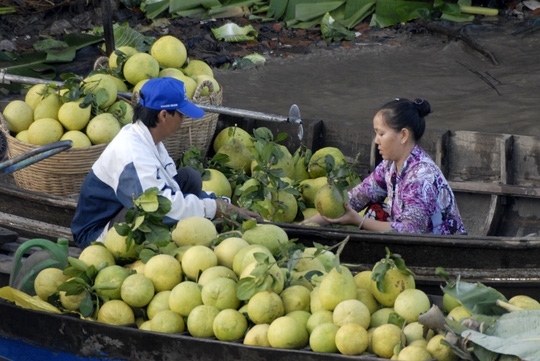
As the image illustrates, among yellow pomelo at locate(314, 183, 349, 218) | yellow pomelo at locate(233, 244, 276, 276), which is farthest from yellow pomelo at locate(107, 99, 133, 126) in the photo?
yellow pomelo at locate(233, 244, 276, 276)

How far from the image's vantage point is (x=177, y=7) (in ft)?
31.6

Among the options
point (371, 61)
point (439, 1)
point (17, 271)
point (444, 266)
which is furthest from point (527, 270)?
point (439, 1)

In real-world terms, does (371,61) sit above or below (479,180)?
below

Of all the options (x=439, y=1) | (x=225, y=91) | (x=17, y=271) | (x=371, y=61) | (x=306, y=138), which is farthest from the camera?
(x=439, y=1)

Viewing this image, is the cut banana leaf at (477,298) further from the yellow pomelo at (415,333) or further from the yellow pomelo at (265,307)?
the yellow pomelo at (265,307)

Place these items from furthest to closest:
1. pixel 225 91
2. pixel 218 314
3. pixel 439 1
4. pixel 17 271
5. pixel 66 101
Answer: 1. pixel 439 1
2. pixel 225 91
3. pixel 66 101
4. pixel 17 271
5. pixel 218 314

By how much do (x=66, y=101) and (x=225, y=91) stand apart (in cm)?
374

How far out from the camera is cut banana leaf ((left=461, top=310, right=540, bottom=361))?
2.40 metres

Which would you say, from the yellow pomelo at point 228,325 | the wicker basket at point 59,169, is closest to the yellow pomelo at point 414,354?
the yellow pomelo at point 228,325

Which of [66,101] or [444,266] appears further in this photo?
[66,101]

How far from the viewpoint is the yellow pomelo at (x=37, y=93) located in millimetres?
4535

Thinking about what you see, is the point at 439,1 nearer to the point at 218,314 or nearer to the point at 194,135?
the point at 194,135

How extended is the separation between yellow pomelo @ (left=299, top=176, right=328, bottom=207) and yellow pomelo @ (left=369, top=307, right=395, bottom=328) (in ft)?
5.17

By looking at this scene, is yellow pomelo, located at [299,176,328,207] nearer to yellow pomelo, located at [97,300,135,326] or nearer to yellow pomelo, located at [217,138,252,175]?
yellow pomelo, located at [217,138,252,175]
